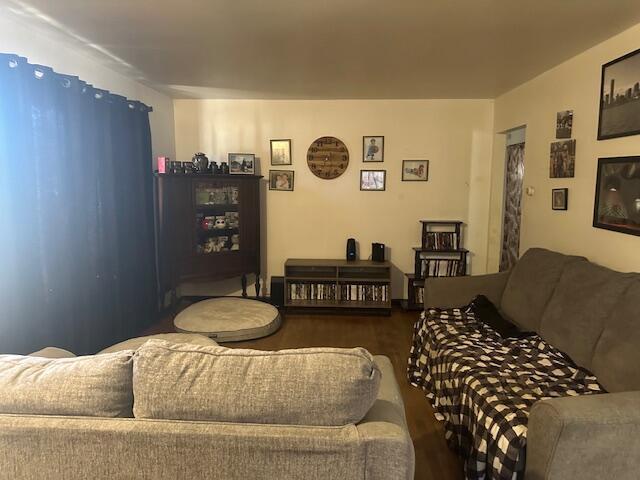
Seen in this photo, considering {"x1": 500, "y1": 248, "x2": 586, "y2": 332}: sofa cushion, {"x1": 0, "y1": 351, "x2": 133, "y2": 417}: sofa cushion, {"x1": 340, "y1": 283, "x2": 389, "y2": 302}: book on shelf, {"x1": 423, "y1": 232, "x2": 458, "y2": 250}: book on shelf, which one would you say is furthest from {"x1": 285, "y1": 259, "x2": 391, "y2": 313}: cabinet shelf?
{"x1": 0, "y1": 351, "x2": 133, "y2": 417}: sofa cushion

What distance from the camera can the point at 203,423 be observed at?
3.75ft

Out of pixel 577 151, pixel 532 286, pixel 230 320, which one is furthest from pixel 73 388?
pixel 577 151

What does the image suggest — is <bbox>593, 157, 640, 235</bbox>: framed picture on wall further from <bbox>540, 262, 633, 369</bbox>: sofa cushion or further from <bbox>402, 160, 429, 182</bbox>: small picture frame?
<bbox>402, 160, 429, 182</bbox>: small picture frame

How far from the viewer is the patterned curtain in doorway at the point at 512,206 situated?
14.0 ft

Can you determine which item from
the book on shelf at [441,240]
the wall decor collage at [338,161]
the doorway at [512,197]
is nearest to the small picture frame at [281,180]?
the wall decor collage at [338,161]

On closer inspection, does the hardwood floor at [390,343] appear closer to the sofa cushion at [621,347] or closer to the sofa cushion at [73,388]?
the sofa cushion at [621,347]

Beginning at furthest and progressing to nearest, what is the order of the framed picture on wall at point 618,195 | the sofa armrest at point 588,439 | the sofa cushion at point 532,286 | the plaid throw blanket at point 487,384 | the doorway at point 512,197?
the doorway at point 512,197 → the sofa cushion at point 532,286 → the framed picture on wall at point 618,195 → the plaid throw blanket at point 487,384 → the sofa armrest at point 588,439

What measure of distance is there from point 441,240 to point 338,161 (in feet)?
4.83

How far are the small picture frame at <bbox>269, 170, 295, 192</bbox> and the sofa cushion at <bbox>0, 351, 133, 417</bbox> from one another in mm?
3819

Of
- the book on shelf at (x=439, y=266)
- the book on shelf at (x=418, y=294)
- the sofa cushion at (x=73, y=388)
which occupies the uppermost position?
the sofa cushion at (x=73, y=388)

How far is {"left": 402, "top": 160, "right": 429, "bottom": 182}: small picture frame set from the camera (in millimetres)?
4840

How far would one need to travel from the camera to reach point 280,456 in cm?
111

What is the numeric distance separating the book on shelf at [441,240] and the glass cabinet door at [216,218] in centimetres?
212

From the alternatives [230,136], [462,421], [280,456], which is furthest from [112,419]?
[230,136]
